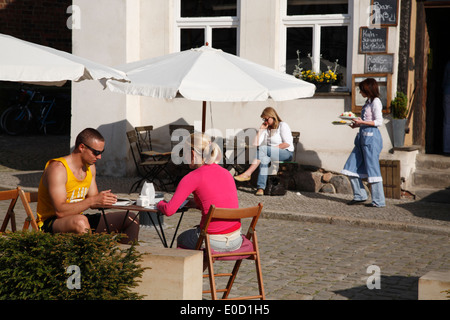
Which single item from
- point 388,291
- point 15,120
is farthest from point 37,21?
point 388,291

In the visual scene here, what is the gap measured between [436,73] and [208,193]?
9.05 m

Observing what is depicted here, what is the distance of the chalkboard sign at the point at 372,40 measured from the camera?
1239 centimetres

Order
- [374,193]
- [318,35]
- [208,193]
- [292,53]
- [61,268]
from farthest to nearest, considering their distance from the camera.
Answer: [292,53] < [318,35] < [374,193] < [208,193] < [61,268]

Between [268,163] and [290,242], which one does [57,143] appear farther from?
[290,242]

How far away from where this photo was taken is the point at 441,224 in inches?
393

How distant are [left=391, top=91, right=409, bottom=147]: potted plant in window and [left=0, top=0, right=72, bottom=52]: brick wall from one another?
11400mm

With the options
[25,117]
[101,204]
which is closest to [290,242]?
[101,204]

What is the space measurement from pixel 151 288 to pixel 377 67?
837 cm

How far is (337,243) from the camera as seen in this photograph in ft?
29.5

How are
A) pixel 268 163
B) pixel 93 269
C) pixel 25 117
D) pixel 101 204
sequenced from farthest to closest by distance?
1. pixel 25 117
2. pixel 268 163
3. pixel 101 204
4. pixel 93 269

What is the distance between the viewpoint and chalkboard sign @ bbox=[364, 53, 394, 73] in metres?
12.4

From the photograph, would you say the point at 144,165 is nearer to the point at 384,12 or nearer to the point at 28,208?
the point at 384,12

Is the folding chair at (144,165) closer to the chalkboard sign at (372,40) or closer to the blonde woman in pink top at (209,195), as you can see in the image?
the chalkboard sign at (372,40)

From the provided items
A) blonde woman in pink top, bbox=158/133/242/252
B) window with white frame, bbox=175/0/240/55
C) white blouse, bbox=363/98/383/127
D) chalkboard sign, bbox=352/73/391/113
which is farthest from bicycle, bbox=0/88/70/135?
blonde woman in pink top, bbox=158/133/242/252
